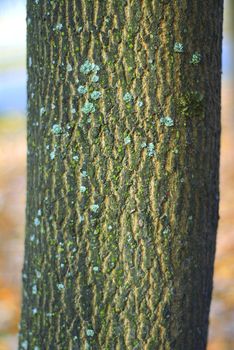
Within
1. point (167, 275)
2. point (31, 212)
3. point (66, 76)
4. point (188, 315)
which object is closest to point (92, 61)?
point (66, 76)

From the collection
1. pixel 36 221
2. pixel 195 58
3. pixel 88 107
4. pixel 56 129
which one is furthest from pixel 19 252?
pixel 195 58

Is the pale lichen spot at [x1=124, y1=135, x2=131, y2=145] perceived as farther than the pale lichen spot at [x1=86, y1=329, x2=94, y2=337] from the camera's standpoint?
No

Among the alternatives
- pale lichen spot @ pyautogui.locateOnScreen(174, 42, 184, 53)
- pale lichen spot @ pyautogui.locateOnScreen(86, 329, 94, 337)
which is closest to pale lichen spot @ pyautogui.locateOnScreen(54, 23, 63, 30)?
pale lichen spot @ pyautogui.locateOnScreen(174, 42, 184, 53)

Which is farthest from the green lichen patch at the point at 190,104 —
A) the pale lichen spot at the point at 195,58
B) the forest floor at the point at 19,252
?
the forest floor at the point at 19,252

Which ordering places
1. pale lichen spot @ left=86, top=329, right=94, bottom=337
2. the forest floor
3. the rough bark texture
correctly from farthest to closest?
the forest floor < pale lichen spot @ left=86, top=329, right=94, bottom=337 < the rough bark texture

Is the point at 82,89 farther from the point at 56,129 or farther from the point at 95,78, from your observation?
the point at 56,129

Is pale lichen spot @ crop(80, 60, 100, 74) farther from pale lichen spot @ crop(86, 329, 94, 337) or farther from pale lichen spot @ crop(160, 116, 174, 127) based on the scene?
pale lichen spot @ crop(86, 329, 94, 337)

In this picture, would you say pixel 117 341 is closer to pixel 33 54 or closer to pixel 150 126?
pixel 150 126
